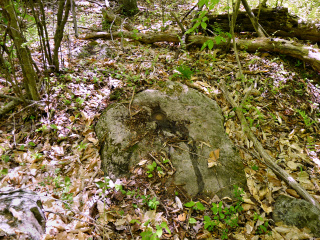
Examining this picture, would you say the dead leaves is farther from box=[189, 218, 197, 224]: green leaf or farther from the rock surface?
the rock surface

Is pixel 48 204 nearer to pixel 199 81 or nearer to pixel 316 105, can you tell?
pixel 199 81

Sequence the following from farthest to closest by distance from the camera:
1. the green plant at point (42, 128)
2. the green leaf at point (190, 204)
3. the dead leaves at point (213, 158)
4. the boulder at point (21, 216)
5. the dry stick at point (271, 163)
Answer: the green plant at point (42, 128)
the dead leaves at point (213, 158)
the dry stick at point (271, 163)
the green leaf at point (190, 204)
the boulder at point (21, 216)

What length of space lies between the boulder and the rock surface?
2857 mm

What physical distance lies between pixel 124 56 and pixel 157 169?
3.39 m

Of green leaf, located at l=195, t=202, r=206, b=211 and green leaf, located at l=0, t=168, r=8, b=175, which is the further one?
green leaf, located at l=0, t=168, r=8, b=175

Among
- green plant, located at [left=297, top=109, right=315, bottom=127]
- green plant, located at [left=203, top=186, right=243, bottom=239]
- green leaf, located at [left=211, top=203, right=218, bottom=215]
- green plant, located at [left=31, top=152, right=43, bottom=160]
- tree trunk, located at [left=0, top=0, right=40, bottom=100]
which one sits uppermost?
tree trunk, located at [left=0, top=0, right=40, bottom=100]

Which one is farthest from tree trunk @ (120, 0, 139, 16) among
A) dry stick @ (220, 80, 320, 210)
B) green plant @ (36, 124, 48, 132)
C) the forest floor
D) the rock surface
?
the rock surface

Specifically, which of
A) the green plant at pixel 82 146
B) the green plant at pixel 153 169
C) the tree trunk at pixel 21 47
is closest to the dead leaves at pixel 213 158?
the green plant at pixel 153 169

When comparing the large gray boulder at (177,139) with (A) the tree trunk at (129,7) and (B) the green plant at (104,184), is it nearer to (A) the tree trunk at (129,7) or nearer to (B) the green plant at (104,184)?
(B) the green plant at (104,184)

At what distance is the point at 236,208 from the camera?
2.50m

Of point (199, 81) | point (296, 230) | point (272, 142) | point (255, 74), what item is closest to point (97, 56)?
point (199, 81)

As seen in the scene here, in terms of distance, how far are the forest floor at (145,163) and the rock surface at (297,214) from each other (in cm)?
9

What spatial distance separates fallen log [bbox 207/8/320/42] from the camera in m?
5.21

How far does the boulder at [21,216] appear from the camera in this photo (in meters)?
1.73
